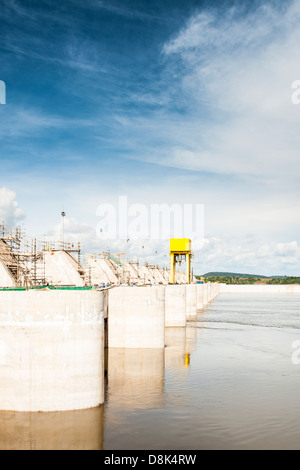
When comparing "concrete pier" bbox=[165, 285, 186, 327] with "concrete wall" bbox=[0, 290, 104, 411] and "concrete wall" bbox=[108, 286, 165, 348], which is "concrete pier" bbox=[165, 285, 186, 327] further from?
"concrete wall" bbox=[0, 290, 104, 411]

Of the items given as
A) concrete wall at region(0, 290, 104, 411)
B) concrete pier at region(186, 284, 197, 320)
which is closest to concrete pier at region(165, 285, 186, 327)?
concrete pier at region(186, 284, 197, 320)

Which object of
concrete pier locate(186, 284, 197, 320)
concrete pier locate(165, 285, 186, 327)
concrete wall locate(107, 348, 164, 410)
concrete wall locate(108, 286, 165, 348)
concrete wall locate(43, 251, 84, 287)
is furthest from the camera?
concrete pier locate(186, 284, 197, 320)

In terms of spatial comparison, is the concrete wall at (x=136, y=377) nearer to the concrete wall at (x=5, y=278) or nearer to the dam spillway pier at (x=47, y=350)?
the dam spillway pier at (x=47, y=350)

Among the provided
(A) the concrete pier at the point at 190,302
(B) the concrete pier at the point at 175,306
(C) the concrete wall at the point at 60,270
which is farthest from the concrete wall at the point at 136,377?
(A) the concrete pier at the point at 190,302

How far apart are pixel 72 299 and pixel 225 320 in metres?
51.5

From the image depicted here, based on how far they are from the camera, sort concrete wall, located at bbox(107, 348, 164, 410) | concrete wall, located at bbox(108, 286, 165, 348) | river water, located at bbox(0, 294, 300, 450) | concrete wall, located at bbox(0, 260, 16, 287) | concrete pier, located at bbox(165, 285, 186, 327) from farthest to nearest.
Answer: concrete pier, located at bbox(165, 285, 186, 327) < concrete wall, located at bbox(108, 286, 165, 348) < concrete wall, located at bbox(0, 260, 16, 287) < concrete wall, located at bbox(107, 348, 164, 410) < river water, located at bbox(0, 294, 300, 450)

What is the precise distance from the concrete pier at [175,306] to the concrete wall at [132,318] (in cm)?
1610

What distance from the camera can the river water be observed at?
695 inches

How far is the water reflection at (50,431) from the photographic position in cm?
1711

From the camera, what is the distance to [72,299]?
18.9 m

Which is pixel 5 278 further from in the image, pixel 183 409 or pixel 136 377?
pixel 183 409

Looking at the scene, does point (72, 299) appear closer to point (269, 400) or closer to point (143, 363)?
point (269, 400)

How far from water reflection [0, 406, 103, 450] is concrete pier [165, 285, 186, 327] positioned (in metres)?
34.7
